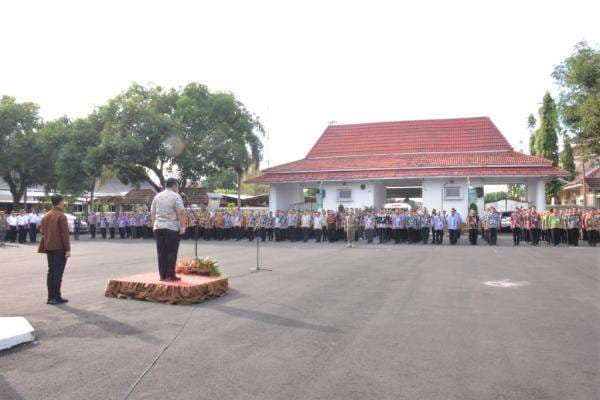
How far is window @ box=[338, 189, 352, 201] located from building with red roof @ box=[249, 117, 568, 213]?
2.6 inches

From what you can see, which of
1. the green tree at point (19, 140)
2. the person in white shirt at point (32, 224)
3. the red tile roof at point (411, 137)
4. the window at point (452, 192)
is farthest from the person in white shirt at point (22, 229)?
the window at point (452, 192)

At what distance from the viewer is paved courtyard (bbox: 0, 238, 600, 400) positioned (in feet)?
14.5

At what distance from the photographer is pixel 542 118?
44875 millimetres

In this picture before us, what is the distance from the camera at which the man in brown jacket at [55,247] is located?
8180 mm

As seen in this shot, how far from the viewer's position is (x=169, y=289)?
322 inches

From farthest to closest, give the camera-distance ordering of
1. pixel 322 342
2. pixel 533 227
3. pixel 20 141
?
pixel 20 141 → pixel 533 227 → pixel 322 342

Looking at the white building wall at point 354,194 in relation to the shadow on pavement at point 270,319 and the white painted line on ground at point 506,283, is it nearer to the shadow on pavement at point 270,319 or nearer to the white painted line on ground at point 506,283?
the white painted line on ground at point 506,283

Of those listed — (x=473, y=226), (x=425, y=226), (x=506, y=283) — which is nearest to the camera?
(x=506, y=283)

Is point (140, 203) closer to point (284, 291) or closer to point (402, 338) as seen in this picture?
point (284, 291)

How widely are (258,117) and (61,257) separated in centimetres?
2976

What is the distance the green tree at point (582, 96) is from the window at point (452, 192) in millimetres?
6811

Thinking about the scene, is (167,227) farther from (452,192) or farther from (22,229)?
(452,192)

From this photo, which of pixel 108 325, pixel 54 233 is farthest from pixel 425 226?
pixel 108 325

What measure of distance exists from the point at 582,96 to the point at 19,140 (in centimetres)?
3754
